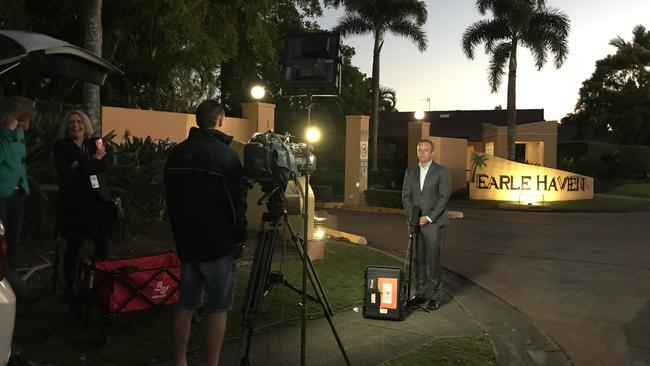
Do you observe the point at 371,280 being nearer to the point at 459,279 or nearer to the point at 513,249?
the point at 459,279

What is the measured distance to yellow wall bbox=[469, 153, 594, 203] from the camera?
2441 centimetres

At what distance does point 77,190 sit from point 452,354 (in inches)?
→ 136

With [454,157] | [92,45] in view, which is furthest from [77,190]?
[454,157]

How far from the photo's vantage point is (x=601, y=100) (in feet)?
153

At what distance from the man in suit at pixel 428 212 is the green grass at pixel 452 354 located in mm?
1039

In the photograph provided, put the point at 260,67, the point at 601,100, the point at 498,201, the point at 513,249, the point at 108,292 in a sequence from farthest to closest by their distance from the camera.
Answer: the point at 601,100
the point at 260,67
the point at 498,201
the point at 513,249
the point at 108,292

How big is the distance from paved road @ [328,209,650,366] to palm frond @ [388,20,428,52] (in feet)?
54.9

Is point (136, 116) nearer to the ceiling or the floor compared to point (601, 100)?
nearer to the floor

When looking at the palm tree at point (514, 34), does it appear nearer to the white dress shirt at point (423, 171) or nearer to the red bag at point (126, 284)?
the white dress shirt at point (423, 171)

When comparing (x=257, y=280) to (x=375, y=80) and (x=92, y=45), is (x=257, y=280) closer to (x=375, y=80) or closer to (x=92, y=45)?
(x=92, y=45)

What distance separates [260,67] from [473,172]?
12461 mm

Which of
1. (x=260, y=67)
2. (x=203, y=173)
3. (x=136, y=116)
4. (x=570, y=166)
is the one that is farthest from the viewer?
(x=570, y=166)

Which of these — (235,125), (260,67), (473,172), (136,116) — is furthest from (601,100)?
(136,116)

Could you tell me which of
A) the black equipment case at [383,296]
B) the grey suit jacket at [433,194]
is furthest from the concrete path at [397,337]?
the grey suit jacket at [433,194]
